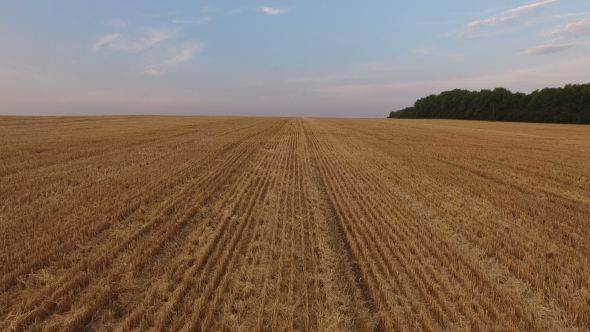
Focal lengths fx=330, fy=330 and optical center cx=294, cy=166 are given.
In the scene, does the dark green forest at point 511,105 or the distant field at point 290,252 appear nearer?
the distant field at point 290,252

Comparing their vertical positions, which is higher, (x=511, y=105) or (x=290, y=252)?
(x=511, y=105)

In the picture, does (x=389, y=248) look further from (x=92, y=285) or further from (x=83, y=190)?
(x=83, y=190)

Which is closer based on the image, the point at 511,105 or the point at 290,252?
the point at 290,252

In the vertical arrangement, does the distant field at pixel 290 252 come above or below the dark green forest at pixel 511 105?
below

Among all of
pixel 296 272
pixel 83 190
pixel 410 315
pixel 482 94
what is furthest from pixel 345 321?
pixel 482 94
